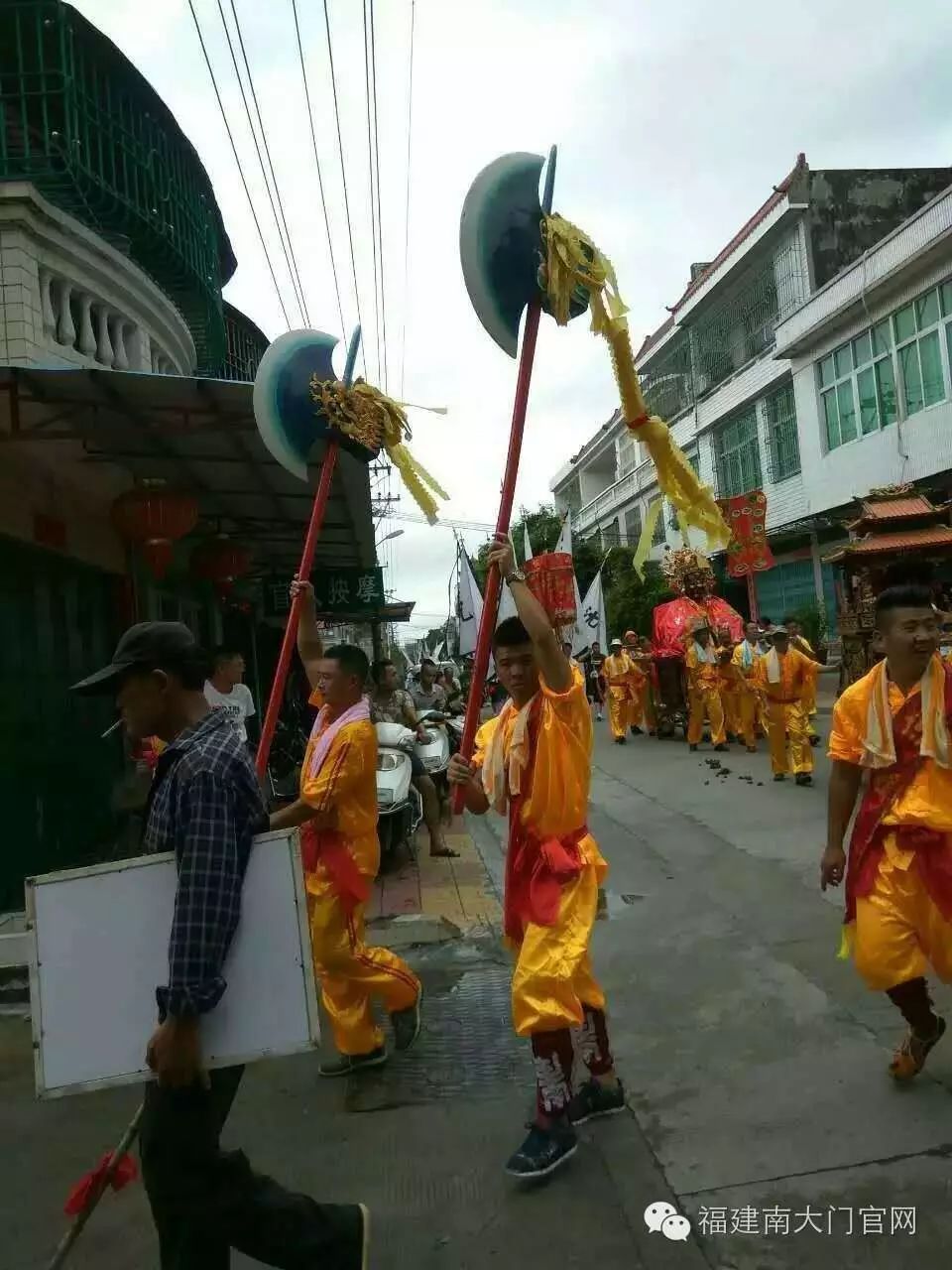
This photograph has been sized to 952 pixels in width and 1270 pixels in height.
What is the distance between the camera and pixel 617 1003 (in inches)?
166

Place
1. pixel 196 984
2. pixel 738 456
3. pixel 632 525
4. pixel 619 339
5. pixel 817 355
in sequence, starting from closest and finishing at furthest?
pixel 196 984
pixel 619 339
pixel 817 355
pixel 738 456
pixel 632 525

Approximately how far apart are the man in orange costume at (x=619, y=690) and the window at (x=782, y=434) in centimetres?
1013

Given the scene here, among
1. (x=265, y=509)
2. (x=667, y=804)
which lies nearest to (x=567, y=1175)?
(x=667, y=804)

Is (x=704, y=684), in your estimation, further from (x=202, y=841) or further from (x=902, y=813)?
(x=202, y=841)

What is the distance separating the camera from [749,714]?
42.4 ft

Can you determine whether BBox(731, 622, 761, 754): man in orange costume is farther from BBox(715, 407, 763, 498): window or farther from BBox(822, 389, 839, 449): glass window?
BBox(715, 407, 763, 498): window

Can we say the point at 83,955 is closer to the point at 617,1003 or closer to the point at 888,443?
the point at 617,1003

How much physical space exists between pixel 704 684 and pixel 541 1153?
34.6 feet

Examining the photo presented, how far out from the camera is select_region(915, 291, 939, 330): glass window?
1711cm

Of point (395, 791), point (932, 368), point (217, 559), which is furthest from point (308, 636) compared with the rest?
point (932, 368)

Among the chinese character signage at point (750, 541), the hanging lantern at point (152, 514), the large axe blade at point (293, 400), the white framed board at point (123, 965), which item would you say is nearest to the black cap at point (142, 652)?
the white framed board at point (123, 965)

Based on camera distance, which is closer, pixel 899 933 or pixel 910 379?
pixel 899 933

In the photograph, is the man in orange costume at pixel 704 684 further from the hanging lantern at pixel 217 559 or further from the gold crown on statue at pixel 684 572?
the hanging lantern at pixel 217 559

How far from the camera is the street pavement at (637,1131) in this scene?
8.23 ft
